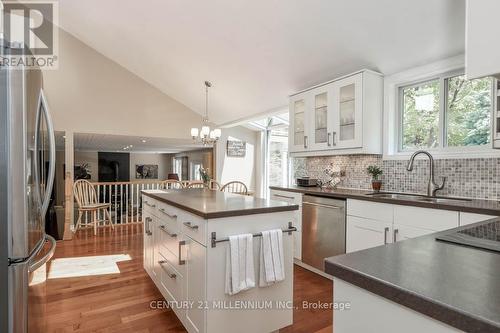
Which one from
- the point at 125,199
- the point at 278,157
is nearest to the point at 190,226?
the point at 278,157

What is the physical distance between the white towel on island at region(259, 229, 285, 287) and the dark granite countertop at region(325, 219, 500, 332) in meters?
0.98

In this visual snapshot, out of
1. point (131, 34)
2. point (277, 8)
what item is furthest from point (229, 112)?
point (277, 8)

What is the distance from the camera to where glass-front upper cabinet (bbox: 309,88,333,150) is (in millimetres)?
3270

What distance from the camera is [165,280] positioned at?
7.65ft

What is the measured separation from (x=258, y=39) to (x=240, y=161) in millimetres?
3949

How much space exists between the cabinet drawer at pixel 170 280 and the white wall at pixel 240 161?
4435mm

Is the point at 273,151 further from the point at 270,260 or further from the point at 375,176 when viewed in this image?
the point at 270,260

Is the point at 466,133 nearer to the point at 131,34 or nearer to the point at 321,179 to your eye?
the point at 321,179

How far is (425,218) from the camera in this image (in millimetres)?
2143

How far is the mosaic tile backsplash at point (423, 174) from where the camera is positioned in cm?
235

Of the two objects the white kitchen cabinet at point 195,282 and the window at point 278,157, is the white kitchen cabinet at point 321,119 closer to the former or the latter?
the white kitchen cabinet at point 195,282

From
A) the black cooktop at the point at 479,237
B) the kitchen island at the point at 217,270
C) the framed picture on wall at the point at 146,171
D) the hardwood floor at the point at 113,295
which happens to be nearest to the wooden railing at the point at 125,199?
the hardwood floor at the point at 113,295

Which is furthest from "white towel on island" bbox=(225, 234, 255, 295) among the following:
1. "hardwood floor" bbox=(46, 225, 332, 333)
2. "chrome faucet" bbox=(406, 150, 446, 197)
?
"chrome faucet" bbox=(406, 150, 446, 197)

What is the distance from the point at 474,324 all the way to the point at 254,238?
1.40 m
